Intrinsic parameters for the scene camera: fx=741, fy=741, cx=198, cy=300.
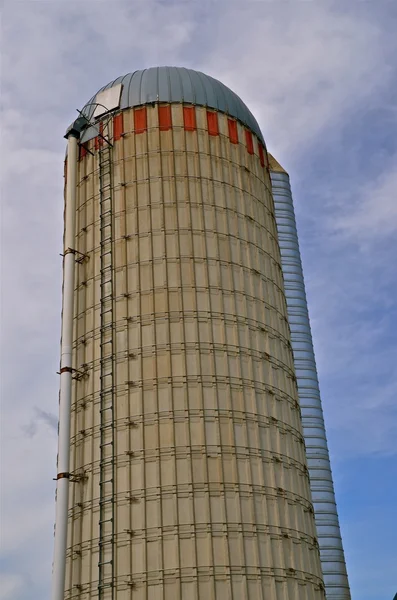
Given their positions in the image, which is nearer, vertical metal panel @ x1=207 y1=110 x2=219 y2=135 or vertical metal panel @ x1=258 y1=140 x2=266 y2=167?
vertical metal panel @ x1=207 y1=110 x2=219 y2=135

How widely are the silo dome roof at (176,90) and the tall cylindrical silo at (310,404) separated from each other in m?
48.0

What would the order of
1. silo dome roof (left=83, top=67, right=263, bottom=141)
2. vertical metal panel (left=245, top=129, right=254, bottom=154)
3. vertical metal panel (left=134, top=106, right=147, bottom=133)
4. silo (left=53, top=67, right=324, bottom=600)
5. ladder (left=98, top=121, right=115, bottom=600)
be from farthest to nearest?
1. vertical metal panel (left=245, top=129, right=254, bottom=154)
2. silo dome roof (left=83, top=67, right=263, bottom=141)
3. vertical metal panel (left=134, top=106, right=147, bottom=133)
4. silo (left=53, top=67, right=324, bottom=600)
5. ladder (left=98, top=121, right=115, bottom=600)

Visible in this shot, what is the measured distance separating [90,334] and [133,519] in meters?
11.5

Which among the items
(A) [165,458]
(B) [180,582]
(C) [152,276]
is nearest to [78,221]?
(C) [152,276]

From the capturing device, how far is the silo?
37.2 metres

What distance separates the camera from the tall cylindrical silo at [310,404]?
83.4 meters

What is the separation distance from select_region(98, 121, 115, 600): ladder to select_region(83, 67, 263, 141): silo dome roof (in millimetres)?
2772

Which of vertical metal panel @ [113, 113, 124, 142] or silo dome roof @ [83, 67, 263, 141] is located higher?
silo dome roof @ [83, 67, 263, 141]

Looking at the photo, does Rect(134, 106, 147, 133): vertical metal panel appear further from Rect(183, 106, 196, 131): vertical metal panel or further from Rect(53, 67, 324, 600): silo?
Rect(183, 106, 196, 131): vertical metal panel

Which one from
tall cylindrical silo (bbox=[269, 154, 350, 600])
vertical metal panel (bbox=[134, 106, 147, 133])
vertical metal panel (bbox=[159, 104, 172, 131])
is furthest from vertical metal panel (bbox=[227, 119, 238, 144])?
tall cylindrical silo (bbox=[269, 154, 350, 600])

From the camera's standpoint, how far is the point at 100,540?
124 feet

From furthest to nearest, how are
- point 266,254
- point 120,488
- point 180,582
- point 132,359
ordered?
point 266,254 → point 132,359 → point 120,488 → point 180,582

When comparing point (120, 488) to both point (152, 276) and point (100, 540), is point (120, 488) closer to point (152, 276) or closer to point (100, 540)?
point (100, 540)

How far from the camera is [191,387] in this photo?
4050 centimetres
